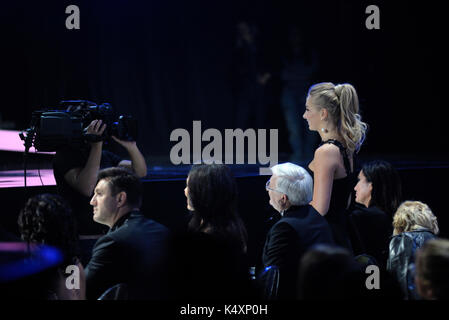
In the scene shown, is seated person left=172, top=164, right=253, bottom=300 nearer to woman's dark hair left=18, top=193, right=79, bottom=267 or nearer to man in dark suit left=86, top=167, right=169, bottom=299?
man in dark suit left=86, top=167, right=169, bottom=299

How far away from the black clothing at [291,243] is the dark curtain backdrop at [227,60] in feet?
13.0

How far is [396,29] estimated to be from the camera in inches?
249

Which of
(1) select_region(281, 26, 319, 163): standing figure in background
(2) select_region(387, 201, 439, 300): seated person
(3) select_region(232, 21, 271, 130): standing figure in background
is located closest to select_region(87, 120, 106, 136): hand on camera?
(2) select_region(387, 201, 439, 300): seated person

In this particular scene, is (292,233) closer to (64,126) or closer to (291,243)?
(291,243)

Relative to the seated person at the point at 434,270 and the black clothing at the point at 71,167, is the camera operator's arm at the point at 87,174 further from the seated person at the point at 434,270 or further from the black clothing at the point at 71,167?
the seated person at the point at 434,270

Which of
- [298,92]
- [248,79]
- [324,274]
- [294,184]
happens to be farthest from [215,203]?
[248,79]

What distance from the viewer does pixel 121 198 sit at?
224 centimetres

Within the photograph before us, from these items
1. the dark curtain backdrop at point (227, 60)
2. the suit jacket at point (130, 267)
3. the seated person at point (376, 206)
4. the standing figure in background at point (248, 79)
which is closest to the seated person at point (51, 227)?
the suit jacket at point (130, 267)

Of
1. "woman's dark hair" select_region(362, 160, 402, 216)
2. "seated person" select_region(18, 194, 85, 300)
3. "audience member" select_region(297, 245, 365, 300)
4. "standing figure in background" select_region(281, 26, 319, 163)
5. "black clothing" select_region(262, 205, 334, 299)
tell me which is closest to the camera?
"audience member" select_region(297, 245, 365, 300)

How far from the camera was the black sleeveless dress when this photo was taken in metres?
2.32

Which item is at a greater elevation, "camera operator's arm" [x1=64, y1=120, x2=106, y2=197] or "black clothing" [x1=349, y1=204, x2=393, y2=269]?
"camera operator's arm" [x1=64, y1=120, x2=106, y2=197]

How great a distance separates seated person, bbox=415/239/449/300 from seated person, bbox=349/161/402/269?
1.46 m

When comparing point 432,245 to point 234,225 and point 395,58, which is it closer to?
point 234,225

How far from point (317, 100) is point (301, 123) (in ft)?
11.2
